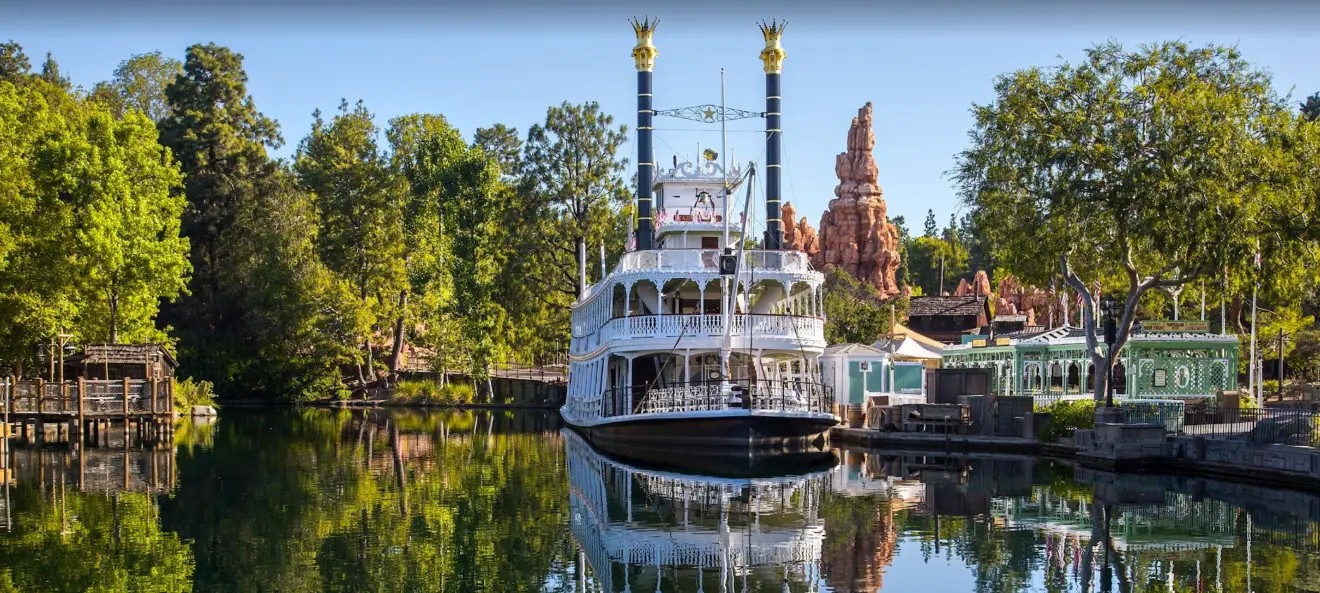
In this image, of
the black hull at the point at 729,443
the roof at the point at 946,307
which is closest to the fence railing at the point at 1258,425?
the black hull at the point at 729,443

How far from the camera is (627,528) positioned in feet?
80.3

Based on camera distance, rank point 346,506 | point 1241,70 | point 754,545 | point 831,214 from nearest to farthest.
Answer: point 754,545 < point 346,506 < point 1241,70 < point 831,214

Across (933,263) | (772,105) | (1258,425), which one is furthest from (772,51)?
(933,263)

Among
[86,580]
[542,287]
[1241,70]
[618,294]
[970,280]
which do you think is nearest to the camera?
[86,580]

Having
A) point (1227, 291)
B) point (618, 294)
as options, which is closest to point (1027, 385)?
point (1227, 291)

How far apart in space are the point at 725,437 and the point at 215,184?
53.7 metres

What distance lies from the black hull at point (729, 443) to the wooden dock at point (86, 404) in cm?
1855

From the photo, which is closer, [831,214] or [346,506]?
[346,506]

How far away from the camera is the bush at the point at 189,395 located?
58500 millimetres

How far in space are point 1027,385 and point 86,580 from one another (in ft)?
144

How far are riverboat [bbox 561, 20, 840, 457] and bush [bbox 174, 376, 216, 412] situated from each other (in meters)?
20.5

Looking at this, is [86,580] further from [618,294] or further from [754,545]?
[618,294]

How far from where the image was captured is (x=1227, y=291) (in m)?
40.4

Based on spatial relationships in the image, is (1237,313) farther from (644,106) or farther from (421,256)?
(421,256)
